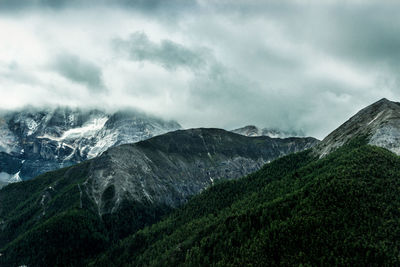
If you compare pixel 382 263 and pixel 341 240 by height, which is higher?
pixel 341 240

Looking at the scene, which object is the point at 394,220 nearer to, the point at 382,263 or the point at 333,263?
the point at 382,263

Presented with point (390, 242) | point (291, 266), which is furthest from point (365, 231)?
point (291, 266)

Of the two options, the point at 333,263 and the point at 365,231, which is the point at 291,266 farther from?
the point at 365,231

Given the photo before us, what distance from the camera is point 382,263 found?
7190 inches

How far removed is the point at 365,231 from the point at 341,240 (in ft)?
42.1

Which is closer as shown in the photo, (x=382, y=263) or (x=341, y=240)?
(x=382, y=263)

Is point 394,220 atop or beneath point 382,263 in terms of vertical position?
atop

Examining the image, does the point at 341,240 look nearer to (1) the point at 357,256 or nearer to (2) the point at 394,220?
(1) the point at 357,256

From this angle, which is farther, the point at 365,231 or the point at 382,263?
the point at 365,231

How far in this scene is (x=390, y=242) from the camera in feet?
622

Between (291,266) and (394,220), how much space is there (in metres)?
57.7

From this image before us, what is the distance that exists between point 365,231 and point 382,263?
19.4m

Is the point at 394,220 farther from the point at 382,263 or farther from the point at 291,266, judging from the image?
the point at 291,266

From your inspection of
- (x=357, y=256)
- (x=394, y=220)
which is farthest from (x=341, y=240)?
(x=394, y=220)
